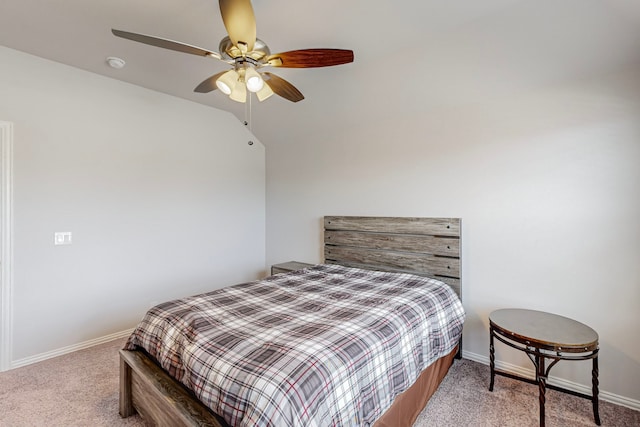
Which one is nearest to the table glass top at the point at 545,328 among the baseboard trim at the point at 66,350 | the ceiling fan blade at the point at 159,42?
the ceiling fan blade at the point at 159,42

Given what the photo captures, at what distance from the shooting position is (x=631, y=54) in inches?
78.0

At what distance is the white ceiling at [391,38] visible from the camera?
1.92 metres

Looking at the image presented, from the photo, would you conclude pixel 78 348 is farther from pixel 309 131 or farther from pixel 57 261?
pixel 309 131

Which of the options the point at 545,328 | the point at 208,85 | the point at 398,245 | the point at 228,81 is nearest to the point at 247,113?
the point at 208,85

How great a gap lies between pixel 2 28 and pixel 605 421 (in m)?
4.92

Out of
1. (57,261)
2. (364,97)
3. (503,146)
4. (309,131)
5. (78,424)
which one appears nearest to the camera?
(78,424)

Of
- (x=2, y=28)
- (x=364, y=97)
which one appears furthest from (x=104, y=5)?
(x=364, y=97)

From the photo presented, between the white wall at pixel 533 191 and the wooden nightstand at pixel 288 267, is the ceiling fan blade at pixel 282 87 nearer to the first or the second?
the white wall at pixel 533 191

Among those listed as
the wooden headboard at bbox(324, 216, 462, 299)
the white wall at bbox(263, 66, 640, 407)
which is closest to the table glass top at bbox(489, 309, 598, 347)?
the white wall at bbox(263, 66, 640, 407)

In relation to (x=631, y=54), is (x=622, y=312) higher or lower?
lower

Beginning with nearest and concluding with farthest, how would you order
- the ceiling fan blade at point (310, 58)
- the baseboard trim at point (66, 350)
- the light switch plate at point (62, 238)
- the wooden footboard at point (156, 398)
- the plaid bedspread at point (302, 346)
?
the plaid bedspread at point (302, 346) < the wooden footboard at point (156, 398) < the ceiling fan blade at point (310, 58) < the baseboard trim at point (66, 350) < the light switch plate at point (62, 238)

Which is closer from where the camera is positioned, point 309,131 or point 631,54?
point 631,54

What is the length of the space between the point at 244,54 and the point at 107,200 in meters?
2.26

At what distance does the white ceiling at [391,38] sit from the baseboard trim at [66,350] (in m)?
2.59
